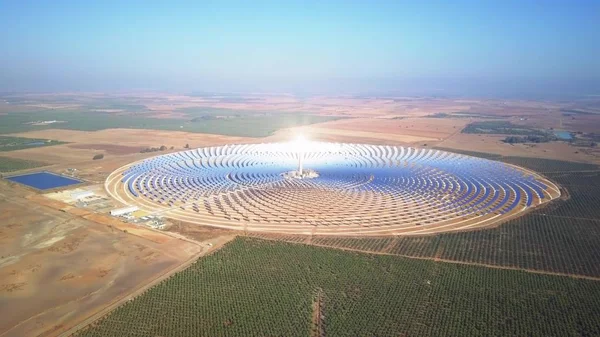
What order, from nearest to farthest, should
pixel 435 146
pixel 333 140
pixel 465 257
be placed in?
pixel 465 257
pixel 435 146
pixel 333 140

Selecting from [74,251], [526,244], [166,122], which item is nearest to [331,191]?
[526,244]

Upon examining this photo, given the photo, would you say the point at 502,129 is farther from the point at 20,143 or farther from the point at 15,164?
the point at 20,143

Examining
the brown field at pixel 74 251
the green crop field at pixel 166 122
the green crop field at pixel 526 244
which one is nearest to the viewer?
the brown field at pixel 74 251

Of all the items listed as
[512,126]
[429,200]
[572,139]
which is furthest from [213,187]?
[512,126]

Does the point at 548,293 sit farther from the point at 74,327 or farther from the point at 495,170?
the point at 495,170

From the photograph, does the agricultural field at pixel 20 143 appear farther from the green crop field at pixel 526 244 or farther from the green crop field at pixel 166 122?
the green crop field at pixel 526 244

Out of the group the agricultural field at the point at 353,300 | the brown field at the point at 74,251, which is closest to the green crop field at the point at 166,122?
the brown field at the point at 74,251
